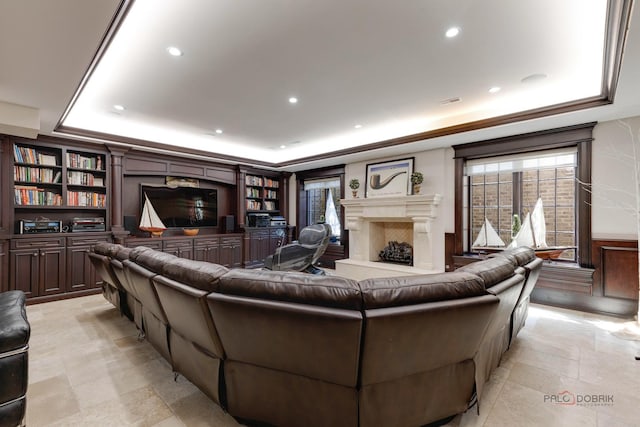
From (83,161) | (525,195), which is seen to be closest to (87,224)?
(83,161)

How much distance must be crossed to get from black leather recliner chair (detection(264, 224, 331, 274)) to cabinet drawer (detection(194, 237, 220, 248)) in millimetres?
1369

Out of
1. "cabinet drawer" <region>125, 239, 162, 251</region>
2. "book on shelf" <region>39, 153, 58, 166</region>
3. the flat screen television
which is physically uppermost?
"book on shelf" <region>39, 153, 58, 166</region>

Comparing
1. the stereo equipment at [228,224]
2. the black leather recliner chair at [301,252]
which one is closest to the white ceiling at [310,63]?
the black leather recliner chair at [301,252]

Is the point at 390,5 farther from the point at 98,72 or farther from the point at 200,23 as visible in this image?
the point at 98,72

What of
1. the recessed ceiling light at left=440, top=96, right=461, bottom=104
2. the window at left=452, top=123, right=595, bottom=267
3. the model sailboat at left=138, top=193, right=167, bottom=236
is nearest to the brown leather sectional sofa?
the recessed ceiling light at left=440, top=96, right=461, bottom=104

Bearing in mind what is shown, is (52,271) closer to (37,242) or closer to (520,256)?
(37,242)

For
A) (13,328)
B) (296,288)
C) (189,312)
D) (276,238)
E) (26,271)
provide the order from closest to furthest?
1. (296,288)
2. (13,328)
3. (189,312)
4. (26,271)
5. (276,238)

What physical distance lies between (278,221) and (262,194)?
2.55 feet

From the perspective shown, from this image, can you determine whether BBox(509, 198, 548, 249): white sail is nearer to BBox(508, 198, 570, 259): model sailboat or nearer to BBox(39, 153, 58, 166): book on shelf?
BBox(508, 198, 570, 259): model sailboat

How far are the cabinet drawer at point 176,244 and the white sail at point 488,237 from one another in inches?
199

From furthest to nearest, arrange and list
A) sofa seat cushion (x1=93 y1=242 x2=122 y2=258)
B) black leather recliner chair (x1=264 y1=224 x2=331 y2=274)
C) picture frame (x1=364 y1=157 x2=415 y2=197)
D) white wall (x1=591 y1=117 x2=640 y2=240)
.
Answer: picture frame (x1=364 y1=157 x2=415 y2=197) → black leather recliner chair (x1=264 y1=224 x2=331 y2=274) → white wall (x1=591 y1=117 x2=640 y2=240) → sofa seat cushion (x1=93 y1=242 x2=122 y2=258)

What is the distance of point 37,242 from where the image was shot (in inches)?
151

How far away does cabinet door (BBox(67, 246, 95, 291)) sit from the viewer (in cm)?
408

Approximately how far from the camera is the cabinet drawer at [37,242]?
3.72 meters
